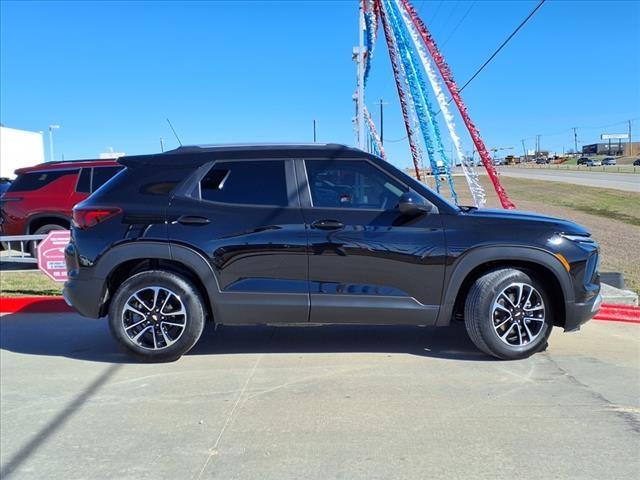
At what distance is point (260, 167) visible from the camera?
4957 mm

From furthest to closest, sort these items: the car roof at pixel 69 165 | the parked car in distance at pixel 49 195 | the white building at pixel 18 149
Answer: the white building at pixel 18 149 → the car roof at pixel 69 165 → the parked car in distance at pixel 49 195

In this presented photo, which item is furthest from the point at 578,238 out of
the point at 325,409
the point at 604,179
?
the point at 604,179

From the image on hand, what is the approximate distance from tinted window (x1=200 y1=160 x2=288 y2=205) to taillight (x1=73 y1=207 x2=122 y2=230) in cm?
83

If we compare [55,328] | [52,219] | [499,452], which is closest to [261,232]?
[499,452]

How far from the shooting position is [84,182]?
10.3m

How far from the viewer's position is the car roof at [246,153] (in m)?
4.95

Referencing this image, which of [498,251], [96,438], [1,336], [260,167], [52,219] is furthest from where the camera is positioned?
[52,219]

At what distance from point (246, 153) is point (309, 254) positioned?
111cm

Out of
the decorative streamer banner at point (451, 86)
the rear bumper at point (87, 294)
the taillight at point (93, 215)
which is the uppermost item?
the decorative streamer banner at point (451, 86)

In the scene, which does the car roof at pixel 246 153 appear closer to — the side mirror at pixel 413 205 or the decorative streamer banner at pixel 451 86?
the side mirror at pixel 413 205

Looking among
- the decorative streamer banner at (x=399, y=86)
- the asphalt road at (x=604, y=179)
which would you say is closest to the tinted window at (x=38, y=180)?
the decorative streamer banner at (x=399, y=86)

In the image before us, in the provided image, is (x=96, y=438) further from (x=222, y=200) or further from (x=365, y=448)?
(x=222, y=200)

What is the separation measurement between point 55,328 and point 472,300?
4706 millimetres

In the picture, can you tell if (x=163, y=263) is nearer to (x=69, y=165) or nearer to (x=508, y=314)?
(x=508, y=314)
